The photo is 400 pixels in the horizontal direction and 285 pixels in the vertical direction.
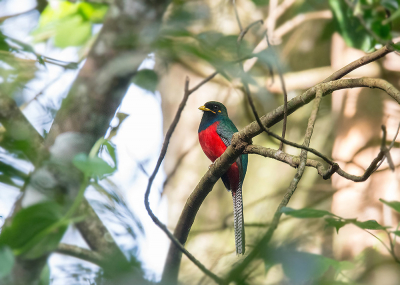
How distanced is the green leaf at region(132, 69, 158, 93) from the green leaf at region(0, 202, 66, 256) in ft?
1.78

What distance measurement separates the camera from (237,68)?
0.72 m

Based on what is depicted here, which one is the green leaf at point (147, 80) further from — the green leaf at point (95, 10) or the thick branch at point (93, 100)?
the green leaf at point (95, 10)

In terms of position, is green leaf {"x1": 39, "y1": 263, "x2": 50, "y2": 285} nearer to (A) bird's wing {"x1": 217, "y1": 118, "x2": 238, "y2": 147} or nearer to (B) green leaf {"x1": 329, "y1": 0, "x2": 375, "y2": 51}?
(B) green leaf {"x1": 329, "y1": 0, "x2": 375, "y2": 51}

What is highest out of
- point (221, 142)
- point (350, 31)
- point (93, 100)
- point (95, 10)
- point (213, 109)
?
point (350, 31)

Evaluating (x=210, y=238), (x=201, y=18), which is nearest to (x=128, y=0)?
(x=201, y=18)

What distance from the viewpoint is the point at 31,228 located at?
684 mm

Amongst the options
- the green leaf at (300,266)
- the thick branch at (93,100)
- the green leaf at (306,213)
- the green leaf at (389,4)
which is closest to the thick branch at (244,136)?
the green leaf at (389,4)

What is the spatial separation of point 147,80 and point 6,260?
66 centimetres

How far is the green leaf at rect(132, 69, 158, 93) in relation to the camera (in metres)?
1.12

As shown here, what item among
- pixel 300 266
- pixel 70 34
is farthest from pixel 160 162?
pixel 300 266

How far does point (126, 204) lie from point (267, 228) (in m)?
0.36

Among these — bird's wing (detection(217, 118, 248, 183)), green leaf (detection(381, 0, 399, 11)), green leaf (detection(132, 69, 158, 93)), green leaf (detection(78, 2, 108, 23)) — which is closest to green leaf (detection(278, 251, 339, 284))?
green leaf (detection(132, 69, 158, 93))

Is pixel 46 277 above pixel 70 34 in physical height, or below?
below

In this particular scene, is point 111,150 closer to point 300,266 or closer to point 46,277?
point 46,277
